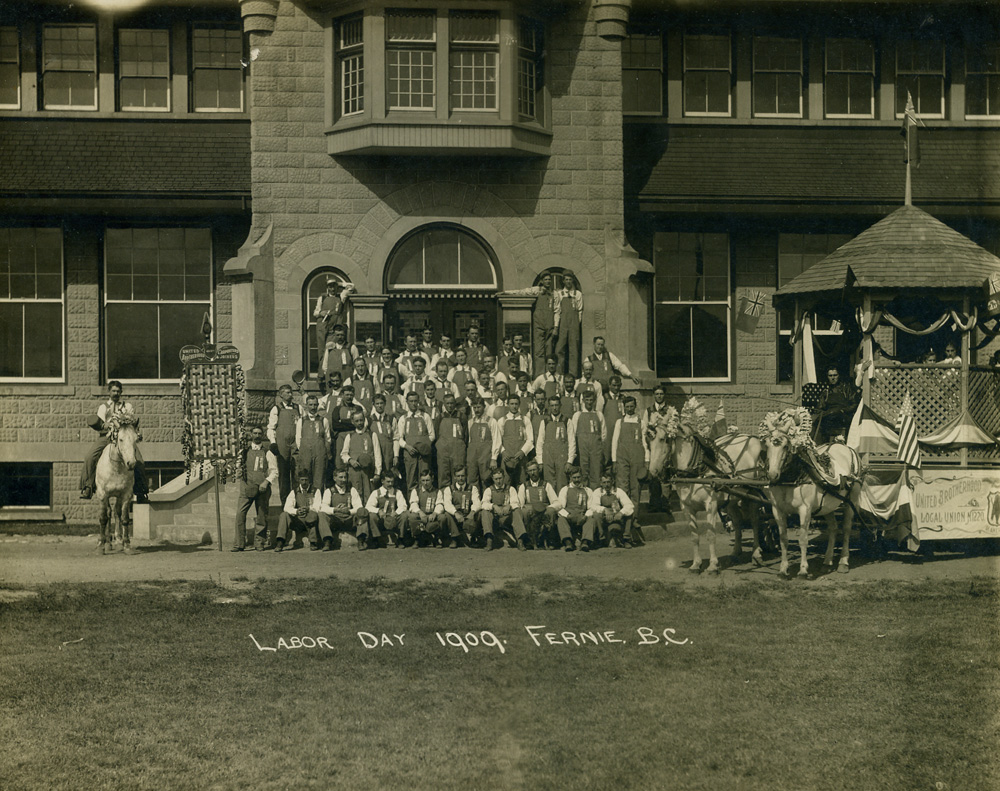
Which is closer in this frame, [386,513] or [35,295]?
[386,513]

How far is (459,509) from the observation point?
45.9 ft

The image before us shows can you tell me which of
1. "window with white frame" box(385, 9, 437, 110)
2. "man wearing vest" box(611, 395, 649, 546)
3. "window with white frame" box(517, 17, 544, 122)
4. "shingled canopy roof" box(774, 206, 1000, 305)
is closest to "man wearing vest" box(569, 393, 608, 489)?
"man wearing vest" box(611, 395, 649, 546)

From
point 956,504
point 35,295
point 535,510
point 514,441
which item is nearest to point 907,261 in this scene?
point 956,504

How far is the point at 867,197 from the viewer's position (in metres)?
19.4

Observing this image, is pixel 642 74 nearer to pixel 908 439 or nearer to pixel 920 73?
pixel 920 73

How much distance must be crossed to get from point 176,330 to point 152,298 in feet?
2.47

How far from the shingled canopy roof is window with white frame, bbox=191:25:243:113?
11.1m

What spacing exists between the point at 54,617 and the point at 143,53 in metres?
13.0

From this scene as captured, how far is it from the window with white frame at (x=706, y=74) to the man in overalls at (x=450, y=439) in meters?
9.02

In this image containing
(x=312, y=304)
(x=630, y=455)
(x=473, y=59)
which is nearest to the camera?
(x=630, y=455)

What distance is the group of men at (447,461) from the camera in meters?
14.0

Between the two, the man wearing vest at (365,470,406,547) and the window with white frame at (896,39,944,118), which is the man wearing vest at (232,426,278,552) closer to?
the man wearing vest at (365,470,406,547)

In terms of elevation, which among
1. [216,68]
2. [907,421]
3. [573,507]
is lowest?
[573,507]

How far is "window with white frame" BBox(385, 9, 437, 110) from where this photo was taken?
17.5m
